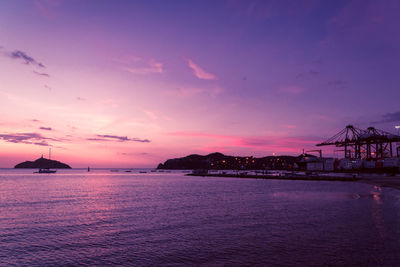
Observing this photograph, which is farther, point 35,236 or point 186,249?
point 35,236

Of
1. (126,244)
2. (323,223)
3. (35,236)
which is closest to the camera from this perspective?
(126,244)

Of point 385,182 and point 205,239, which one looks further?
point 385,182

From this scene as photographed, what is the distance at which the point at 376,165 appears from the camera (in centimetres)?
16700

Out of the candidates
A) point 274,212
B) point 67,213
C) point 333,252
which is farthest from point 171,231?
point 67,213

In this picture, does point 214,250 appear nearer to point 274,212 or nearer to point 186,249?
point 186,249

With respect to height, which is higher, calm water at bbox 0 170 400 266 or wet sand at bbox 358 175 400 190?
calm water at bbox 0 170 400 266

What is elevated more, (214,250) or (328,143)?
(328,143)

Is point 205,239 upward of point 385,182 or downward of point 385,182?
upward

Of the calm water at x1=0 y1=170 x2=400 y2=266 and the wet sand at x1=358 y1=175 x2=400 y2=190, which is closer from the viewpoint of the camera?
the calm water at x1=0 y1=170 x2=400 y2=266

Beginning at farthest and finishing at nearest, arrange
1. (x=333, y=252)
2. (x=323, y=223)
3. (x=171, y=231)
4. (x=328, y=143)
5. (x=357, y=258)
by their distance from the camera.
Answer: (x=328, y=143) < (x=323, y=223) < (x=171, y=231) < (x=333, y=252) < (x=357, y=258)

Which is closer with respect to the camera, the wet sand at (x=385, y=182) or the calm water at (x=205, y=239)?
the calm water at (x=205, y=239)

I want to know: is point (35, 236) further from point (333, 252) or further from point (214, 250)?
point (333, 252)

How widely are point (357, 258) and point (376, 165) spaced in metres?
179

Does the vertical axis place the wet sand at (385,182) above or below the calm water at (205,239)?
below
